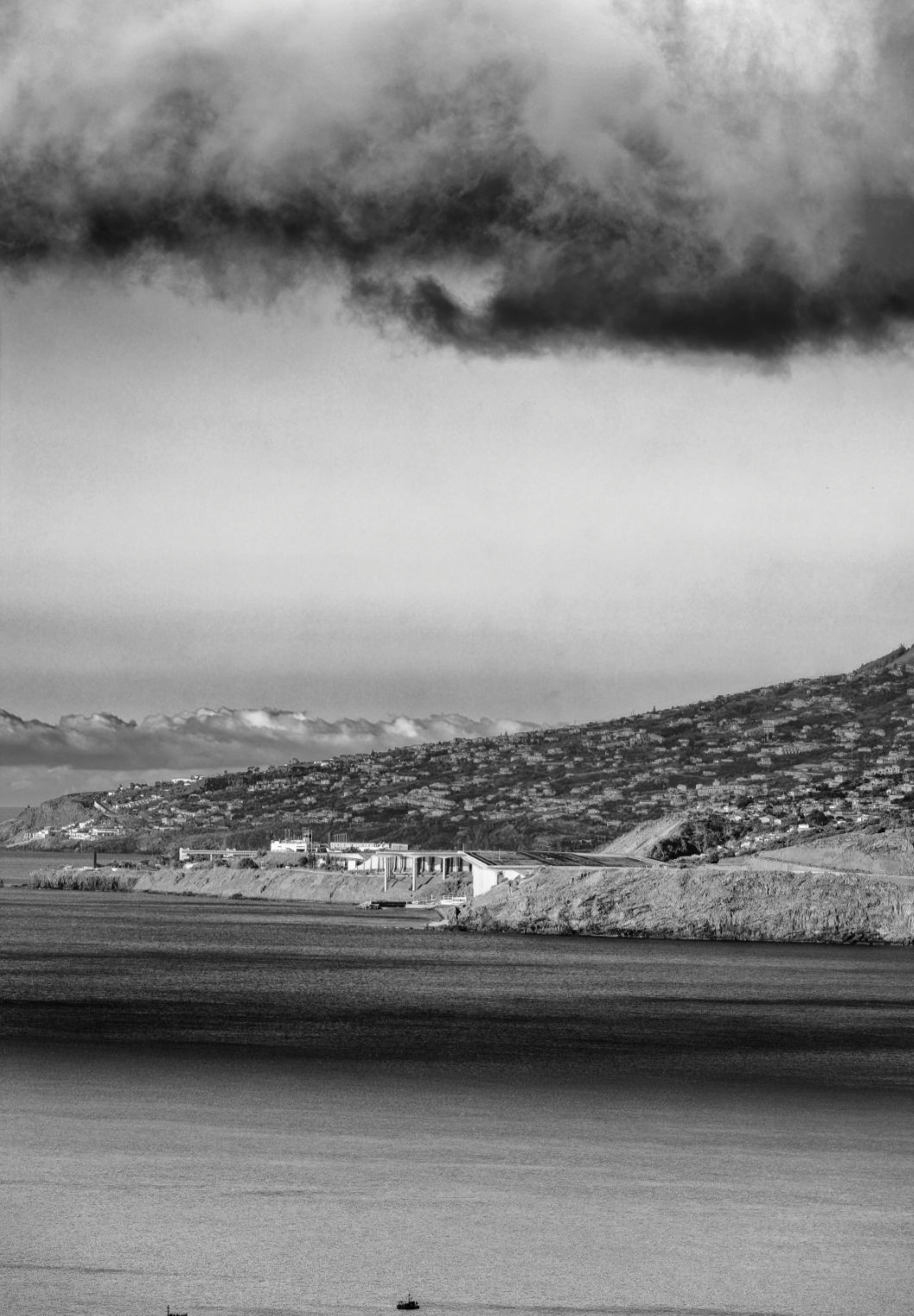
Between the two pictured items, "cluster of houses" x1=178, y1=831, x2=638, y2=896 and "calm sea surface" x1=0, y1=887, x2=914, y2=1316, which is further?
"cluster of houses" x1=178, y1=831, x2=638, y2=896

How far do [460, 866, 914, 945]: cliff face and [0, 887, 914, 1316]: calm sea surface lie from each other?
4265cm

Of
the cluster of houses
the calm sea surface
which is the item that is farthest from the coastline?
the calm sea surface

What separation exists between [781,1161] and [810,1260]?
6255 mm

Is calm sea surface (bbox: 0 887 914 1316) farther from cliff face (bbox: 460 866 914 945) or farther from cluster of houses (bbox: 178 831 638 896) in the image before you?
cluster of houses (bbox: 178 831 638 896)

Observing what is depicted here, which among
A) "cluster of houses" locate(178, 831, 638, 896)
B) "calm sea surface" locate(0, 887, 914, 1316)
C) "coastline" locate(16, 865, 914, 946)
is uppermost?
"cluster of houses" locate(178, 831, 638, 896)

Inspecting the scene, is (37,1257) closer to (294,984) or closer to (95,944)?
(294,984)

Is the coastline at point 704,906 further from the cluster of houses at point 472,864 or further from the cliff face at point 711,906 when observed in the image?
the cluster of houses at point 472,864

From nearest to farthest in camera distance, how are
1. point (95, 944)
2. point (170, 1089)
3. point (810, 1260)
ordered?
point (810, 1260), point (170, 1089), point (95, 944)

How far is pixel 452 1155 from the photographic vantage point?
21156 millimetres

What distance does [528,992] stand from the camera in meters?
57.6

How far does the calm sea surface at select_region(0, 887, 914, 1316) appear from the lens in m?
13.9

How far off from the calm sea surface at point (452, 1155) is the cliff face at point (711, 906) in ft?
140

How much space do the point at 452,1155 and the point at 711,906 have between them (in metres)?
79.7

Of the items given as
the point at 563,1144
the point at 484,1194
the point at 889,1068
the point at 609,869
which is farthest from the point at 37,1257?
the point at 609,869
